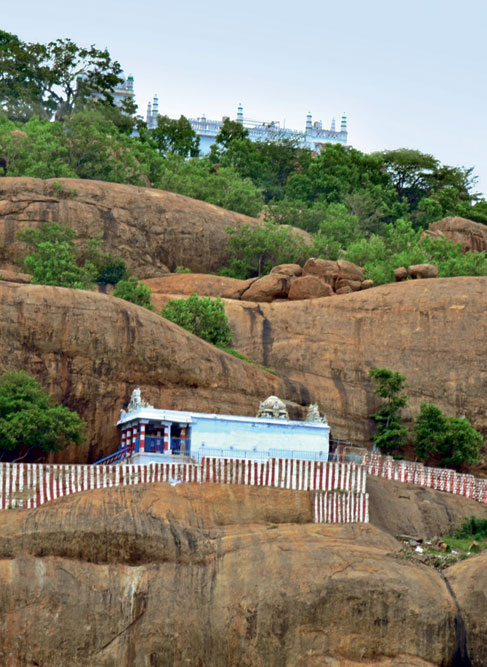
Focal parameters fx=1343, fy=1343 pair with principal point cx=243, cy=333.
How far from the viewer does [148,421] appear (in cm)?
5297

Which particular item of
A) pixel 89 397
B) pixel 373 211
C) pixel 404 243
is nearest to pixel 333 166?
pixel 373 211

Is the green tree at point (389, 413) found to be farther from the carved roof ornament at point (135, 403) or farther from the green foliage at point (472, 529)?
the carved roof ornament at point (135, 403)

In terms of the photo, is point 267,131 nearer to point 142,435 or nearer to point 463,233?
point 463,233

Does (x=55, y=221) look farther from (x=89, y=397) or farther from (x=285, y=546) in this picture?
(x=285, y=546)

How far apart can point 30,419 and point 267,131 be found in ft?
245

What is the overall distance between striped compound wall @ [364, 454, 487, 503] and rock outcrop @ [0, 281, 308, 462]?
612 centimetres

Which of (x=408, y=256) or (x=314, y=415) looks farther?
(x=408, y=256)

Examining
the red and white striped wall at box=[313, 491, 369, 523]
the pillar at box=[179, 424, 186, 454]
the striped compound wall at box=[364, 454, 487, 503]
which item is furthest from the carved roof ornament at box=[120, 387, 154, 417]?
the striped compound wall at box=[364, 454, 487, 503]

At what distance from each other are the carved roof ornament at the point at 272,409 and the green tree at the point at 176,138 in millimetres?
48820

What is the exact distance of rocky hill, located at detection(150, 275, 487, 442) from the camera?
2434 inches

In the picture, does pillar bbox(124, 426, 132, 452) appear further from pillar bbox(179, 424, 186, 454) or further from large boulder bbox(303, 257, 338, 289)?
large boulder bbox(303, 257, 338, 289)

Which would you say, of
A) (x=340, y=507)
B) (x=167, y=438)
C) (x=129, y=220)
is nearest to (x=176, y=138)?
(x=129, y=220)

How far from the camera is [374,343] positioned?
63906mm

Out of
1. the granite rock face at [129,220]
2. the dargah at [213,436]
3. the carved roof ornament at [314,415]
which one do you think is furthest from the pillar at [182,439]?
the granite rock face at [129,220]
